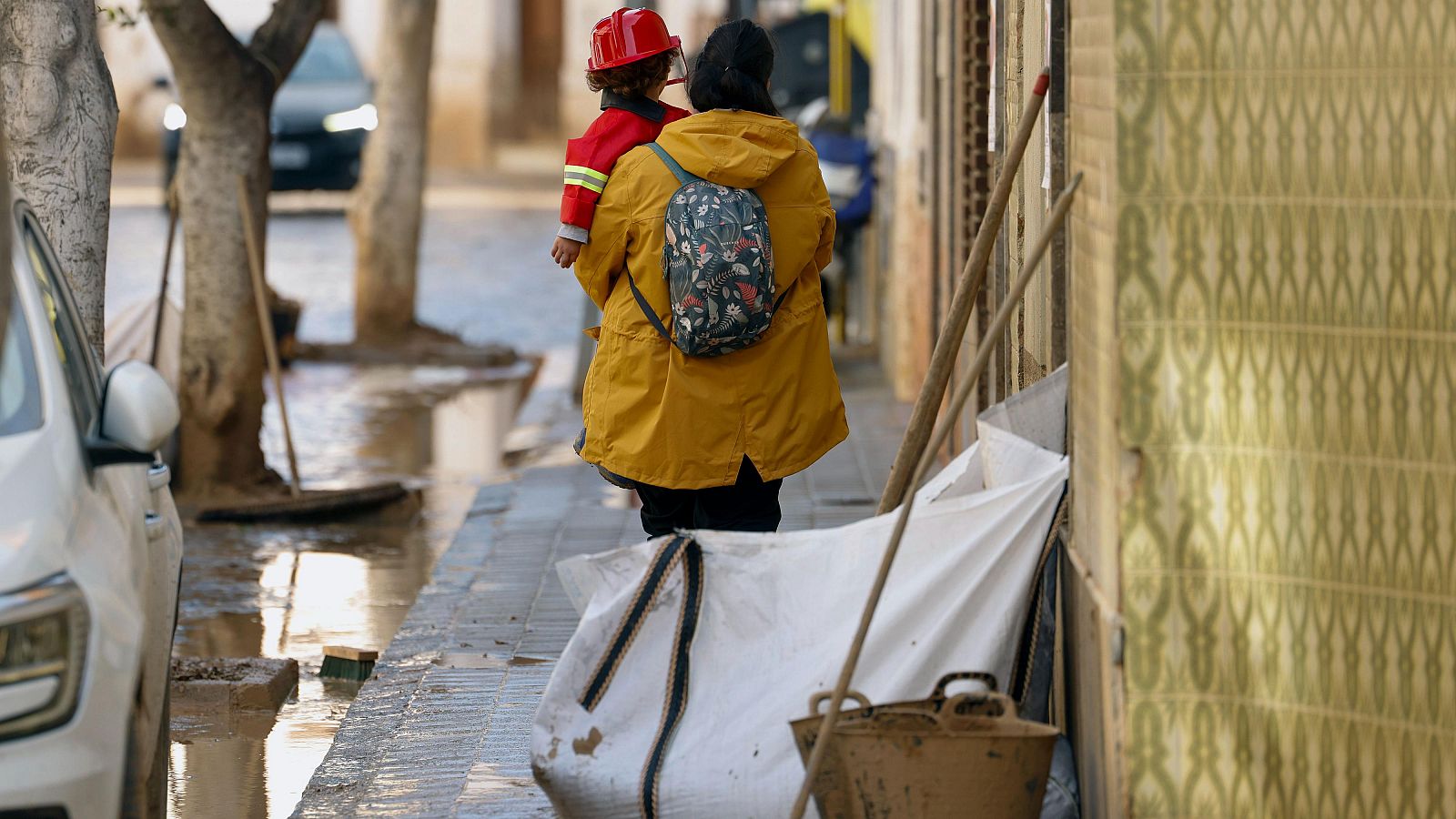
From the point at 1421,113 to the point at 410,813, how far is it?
262cm

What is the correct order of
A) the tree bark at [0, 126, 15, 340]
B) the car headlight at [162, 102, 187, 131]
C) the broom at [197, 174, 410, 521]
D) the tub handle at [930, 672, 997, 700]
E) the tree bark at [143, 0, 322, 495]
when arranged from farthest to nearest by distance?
the car headlight at [162, 102, 187, 131] < the tree bark at [143, 0, 322, 495] < the broom at [197, 174, 410, 521] < the tub handle at [930, 672, 997, 700] < the tree bark at [0, 126, 15, 340]

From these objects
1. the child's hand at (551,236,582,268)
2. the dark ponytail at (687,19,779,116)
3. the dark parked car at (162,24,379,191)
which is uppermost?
the dark parked car at (162,24,379,191)

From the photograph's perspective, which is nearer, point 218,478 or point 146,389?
point 146,389

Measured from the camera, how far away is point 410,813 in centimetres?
467

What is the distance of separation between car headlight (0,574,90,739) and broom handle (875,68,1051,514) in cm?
169

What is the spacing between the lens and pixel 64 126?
6.30 meters

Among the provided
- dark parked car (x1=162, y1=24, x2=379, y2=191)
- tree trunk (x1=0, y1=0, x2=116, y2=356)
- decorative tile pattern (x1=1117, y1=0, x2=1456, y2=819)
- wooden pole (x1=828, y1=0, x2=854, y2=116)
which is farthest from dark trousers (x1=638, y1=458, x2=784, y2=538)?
dark parked car (x1=162, y1=24, x2=379, y2=191)

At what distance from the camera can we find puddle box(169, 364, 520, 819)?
18.3 feet

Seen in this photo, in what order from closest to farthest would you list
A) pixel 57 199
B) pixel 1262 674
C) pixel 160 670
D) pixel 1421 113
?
pixel 1421 113 < pixel 1262 674 < pixel 160 670 < pixel 57 199

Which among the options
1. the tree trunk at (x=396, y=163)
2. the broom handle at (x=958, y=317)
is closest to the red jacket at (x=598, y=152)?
the broom handle at (x=958, y=317)

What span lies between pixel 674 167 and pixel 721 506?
2.79 ft

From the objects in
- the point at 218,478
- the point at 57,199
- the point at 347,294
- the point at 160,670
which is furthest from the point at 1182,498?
the point at 347,294

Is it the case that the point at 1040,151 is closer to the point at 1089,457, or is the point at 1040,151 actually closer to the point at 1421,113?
the point at 1089,457

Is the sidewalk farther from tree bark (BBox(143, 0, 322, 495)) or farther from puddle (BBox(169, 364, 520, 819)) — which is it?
tree bark (BBox(143, 0, 322, 495))
